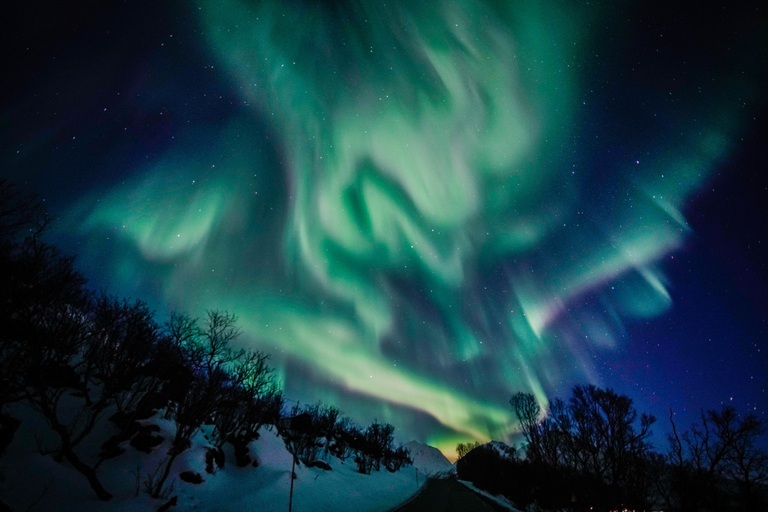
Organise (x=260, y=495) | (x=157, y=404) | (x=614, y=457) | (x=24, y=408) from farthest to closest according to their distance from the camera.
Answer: (x=614, y=457), (x=157, y=404), (x=260, y=495), (x=24, y=408)

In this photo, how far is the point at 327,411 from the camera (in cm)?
6831

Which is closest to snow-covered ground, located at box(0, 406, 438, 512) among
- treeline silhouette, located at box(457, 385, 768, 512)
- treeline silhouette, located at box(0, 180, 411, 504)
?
treeline silhouette, located at box(0, 180, 411, 504)

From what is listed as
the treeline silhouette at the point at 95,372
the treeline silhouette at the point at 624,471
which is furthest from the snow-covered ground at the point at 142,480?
the treeline silhouette at the point at 624,471

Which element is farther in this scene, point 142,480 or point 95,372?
point 95,372

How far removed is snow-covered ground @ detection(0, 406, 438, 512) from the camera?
13.6m

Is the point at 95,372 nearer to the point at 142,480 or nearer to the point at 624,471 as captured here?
the point at 142,480

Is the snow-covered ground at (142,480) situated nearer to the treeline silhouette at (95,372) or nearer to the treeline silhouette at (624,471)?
the treeline silhouette at (95,372)

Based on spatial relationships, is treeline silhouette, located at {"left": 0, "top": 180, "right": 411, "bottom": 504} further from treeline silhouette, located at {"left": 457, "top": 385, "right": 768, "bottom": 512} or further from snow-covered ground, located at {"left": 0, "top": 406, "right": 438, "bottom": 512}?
treeline silhouette, located at {"left": 457, "top": 385, "right": 768, "bottom": 512}

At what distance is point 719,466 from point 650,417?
8166mm

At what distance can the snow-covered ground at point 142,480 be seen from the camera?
44.7 feet

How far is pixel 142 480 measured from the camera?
17.5 meters

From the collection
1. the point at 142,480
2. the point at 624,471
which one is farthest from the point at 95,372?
the point at 624,471

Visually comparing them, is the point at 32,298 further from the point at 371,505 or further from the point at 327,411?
the point at 327,411

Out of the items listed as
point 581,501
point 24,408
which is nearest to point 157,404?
point 24,408
